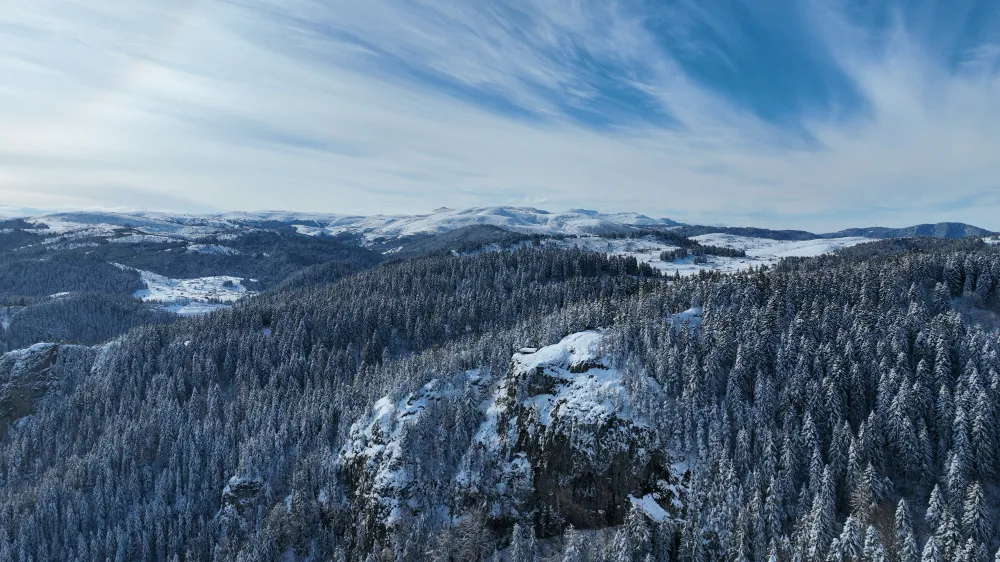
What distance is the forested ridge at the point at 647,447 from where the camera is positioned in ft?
288

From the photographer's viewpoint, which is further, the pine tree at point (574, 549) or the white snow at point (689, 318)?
the white snow at point (689, 318)

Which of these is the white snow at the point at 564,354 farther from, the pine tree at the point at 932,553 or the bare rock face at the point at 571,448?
the pine tree at the point at 932,553

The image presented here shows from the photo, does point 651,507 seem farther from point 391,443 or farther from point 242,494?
point 242,494

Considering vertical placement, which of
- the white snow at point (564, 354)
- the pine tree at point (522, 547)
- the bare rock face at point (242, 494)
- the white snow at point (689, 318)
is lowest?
the bare rock face at point (242, 494)

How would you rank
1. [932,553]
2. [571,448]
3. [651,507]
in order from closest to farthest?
[932,553], [651,507], [571,448]

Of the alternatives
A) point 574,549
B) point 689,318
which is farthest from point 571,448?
point 689,318

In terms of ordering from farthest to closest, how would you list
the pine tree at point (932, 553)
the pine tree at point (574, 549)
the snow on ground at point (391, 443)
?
1. the snow on ground at point (391, 443)
2. the pine tree at point (574, 549)
3. the pine tree at point (932, 553)

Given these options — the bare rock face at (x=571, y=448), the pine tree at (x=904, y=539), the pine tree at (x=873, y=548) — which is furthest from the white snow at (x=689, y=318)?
the pine tree at (x=873, y=548)

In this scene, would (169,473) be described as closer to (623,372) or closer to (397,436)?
(397,436)

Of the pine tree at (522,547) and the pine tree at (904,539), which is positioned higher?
the pine tree at (904,539)

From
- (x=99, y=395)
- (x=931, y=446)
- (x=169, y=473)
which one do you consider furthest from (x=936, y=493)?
(x=99, y=395)

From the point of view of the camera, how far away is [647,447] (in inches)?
4063

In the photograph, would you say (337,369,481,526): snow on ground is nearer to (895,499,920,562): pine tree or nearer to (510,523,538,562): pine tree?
(510,523,538,562): pine tree

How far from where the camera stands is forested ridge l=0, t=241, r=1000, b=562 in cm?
8769
